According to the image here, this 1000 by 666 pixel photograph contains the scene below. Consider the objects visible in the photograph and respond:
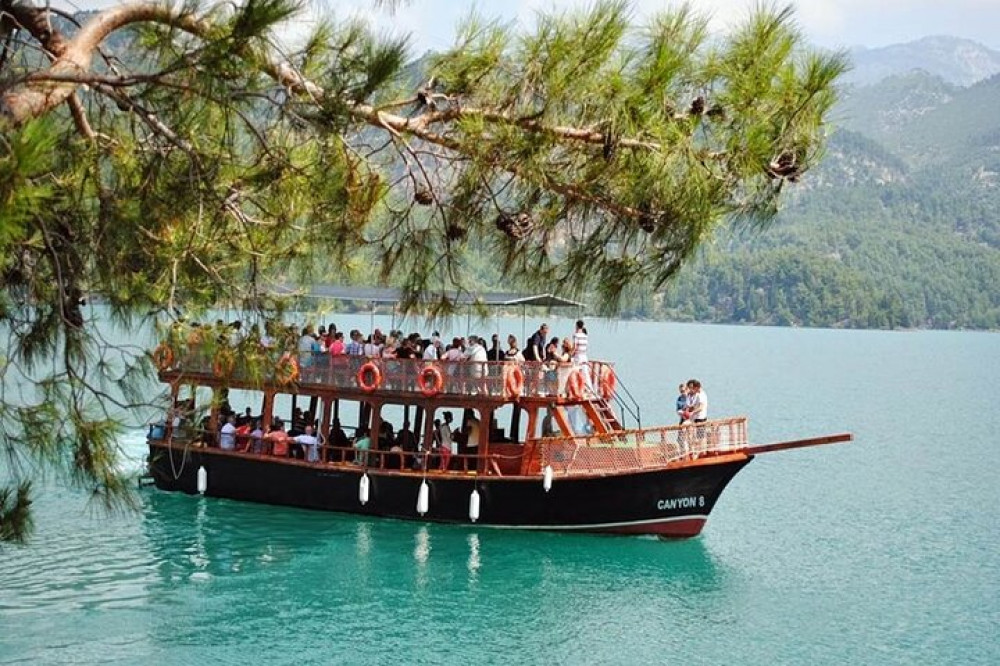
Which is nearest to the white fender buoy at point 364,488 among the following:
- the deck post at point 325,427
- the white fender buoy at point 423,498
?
the white fender buoy at point 423,498

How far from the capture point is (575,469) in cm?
2097

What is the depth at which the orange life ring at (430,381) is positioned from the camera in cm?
2105

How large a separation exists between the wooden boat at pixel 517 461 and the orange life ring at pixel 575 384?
2 cm

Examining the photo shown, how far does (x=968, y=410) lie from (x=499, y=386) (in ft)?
146

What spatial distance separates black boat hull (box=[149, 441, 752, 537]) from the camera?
21.0 m

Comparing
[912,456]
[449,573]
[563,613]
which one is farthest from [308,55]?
[912,456]

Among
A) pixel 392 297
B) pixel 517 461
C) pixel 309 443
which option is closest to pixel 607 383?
pixel 517 461

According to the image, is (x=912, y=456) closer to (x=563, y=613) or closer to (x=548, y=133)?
(x=563, y=613)

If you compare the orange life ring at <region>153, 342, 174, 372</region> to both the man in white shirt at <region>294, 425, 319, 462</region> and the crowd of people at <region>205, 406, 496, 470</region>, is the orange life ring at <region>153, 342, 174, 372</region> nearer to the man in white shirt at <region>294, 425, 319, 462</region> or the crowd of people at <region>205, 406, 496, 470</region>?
the crowd of people at <region>205, 406, 496, 470</region>

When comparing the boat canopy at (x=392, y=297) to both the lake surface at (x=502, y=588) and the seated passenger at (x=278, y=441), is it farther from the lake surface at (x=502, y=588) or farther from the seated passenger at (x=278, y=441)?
the lake surface at (x=502, y=588)

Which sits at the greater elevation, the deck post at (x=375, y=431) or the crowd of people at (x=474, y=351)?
the crowd of people at (x=474, y=351)

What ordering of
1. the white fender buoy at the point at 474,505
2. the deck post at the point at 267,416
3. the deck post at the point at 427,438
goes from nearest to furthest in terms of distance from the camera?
the white fender buoy at the point at 474,505 → the deck post at the point at 427,438 → the deck post at the point at 267,416

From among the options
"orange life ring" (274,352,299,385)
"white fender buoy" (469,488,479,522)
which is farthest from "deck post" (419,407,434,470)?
"orange life ring" (274,352,299,385)

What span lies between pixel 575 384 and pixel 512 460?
199 cm
